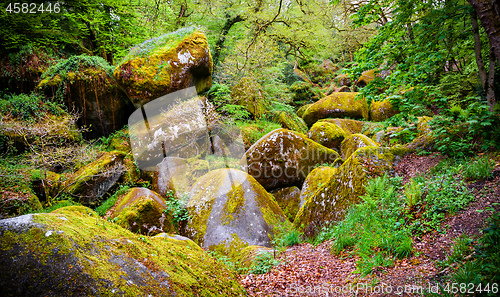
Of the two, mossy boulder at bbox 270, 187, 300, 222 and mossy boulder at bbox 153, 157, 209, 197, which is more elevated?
mossy boulder at bbox 153, 157, 209, 197

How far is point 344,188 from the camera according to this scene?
4629 millimetres

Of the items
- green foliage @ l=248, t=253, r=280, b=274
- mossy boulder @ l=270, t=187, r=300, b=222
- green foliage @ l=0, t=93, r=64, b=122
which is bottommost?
mossy boulder @ l=270, t=187, r=300, b=222

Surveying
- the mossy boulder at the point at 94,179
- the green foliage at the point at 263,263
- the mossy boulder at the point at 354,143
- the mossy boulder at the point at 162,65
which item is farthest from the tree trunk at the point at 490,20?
the mossy boulder at the point at 94,179

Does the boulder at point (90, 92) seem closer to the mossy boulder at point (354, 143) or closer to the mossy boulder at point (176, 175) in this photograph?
the mossy boulder at point (176, 175)

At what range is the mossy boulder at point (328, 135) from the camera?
31.5 ft

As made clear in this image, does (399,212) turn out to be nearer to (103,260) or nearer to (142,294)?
(142,294)

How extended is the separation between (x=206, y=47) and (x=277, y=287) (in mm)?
10561

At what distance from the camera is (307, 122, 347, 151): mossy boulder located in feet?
31.5

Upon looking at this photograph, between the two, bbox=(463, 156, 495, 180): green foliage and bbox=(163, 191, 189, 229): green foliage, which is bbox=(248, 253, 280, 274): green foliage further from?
bbox=(463, 156, 495, 180): green foliage

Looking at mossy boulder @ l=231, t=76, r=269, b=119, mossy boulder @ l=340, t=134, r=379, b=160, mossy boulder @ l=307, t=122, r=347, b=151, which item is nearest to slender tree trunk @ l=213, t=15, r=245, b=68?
mossy boulder @ l=231, t=76, r=269, b=119

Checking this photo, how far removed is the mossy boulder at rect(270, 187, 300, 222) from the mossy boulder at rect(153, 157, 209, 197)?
3063mm

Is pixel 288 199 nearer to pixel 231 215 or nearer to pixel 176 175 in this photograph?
pixel 231 215

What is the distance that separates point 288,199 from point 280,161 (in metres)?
1.34

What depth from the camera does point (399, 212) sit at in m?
3.38
